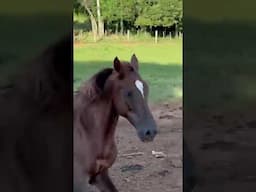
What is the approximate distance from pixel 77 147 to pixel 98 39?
42 cm

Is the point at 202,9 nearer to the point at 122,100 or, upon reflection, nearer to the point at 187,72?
the point at 187,72

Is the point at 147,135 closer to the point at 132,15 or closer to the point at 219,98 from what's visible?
the point at 219,98

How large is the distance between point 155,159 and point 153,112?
0.60 ft

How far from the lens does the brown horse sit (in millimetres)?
3008

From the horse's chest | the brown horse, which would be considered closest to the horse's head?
the brown horse

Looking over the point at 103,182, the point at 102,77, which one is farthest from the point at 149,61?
the point at 103,182

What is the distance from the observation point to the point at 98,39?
3074 millimetres

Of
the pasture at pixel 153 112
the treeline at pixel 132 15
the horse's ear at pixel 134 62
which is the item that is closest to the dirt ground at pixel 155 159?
the pasture at pixel 153 112

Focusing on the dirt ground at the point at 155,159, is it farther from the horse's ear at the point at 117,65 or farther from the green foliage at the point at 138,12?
the green foliage at the point at 138,12

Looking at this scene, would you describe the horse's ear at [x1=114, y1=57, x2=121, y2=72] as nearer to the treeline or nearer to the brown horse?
the brown horse

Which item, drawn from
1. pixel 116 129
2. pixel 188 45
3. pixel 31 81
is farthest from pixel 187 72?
pixel 31 81

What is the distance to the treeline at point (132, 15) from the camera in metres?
3.06

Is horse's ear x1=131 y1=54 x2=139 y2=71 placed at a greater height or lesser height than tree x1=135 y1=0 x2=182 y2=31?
lesser

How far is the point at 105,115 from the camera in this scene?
3.06 metres
